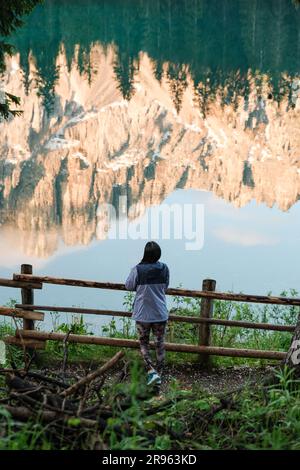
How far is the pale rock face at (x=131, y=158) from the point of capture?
4153cm

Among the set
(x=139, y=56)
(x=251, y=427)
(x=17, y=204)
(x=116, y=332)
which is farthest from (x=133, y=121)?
(x=251, y=427)

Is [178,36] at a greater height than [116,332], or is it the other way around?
[178,36]

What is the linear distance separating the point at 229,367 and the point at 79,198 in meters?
40.2

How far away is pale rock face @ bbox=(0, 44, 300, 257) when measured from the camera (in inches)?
1635

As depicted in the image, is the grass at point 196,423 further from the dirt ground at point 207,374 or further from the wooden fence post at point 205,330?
the wooden fence post at point 205,330

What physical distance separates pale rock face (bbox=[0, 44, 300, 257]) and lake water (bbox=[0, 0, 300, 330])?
186 mm

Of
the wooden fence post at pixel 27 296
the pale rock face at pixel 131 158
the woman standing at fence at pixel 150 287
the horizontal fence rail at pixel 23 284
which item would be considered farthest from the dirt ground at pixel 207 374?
the pale rock face at pixel 131 158

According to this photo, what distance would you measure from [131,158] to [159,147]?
701 cm

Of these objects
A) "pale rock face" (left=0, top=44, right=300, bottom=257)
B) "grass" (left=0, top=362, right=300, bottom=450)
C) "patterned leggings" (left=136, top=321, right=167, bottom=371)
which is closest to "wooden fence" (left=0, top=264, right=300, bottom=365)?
"patterned leggings" (left=136, top=321, right=167, bottom=371)

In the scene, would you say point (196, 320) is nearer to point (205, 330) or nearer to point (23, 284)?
point (205, 330)

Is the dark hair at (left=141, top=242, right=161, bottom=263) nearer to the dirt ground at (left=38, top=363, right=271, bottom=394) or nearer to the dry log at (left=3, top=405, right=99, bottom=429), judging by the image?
the dirt ground at (left=38, top=363, right=271, bottom=394)

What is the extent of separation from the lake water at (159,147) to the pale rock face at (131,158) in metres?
0.19

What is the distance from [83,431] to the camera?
371 cm

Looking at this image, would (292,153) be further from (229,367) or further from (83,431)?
(83,431)
